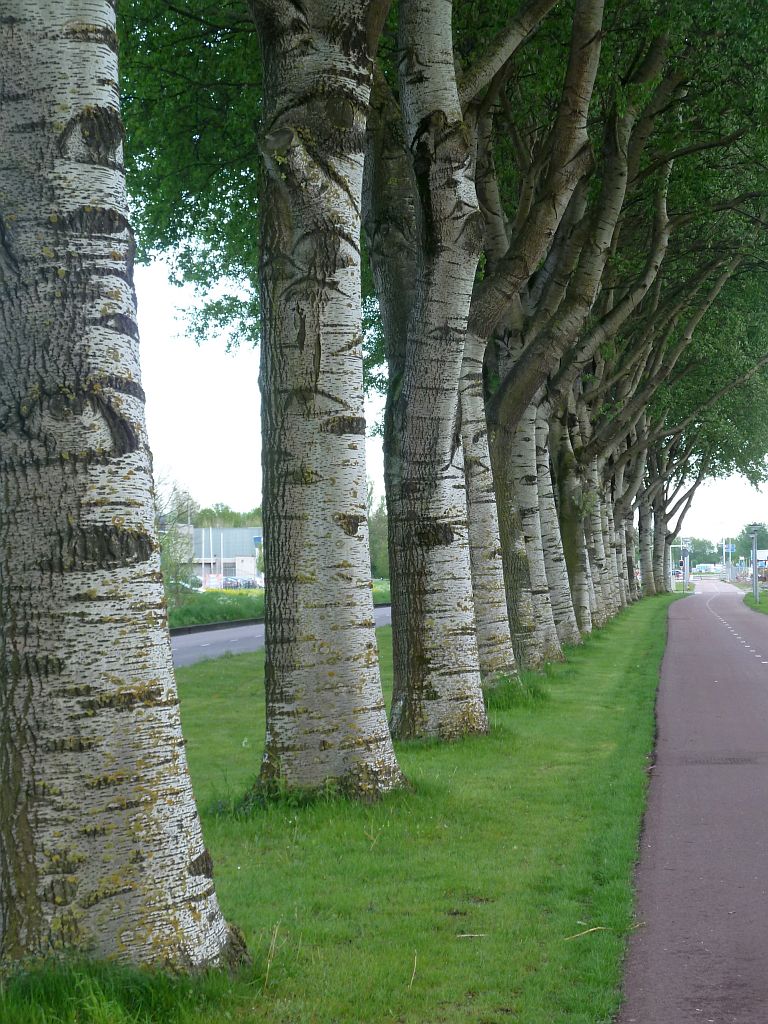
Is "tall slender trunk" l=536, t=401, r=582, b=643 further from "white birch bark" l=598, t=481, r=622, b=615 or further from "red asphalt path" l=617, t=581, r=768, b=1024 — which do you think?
"white birch bark" l=598, t=481, r=622, b=615

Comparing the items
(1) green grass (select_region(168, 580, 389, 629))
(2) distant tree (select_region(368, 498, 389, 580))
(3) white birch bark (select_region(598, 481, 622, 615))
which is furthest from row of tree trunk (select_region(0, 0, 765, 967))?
(2) distant tree (select_region(368, 498, 389, 580))

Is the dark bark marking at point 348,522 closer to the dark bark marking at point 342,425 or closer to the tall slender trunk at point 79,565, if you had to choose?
the dark bark marking at point 342,425

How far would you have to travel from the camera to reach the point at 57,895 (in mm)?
4691

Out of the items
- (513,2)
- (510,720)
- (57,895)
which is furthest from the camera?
(513,2)

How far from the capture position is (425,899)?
6.55m

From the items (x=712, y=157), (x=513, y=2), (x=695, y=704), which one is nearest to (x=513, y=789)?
(x=695, y=704)

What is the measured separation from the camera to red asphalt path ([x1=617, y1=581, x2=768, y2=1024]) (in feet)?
17.1

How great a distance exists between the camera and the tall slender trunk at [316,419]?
8.66 meters

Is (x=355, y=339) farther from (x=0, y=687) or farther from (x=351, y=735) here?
(x=0, y=687)

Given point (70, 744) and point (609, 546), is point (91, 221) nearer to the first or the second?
point (70, 744)

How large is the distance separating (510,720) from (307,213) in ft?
22.1

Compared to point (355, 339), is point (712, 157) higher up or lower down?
higher up

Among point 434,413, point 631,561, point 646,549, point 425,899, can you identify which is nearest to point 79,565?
point 425,899

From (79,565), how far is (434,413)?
7.20m
